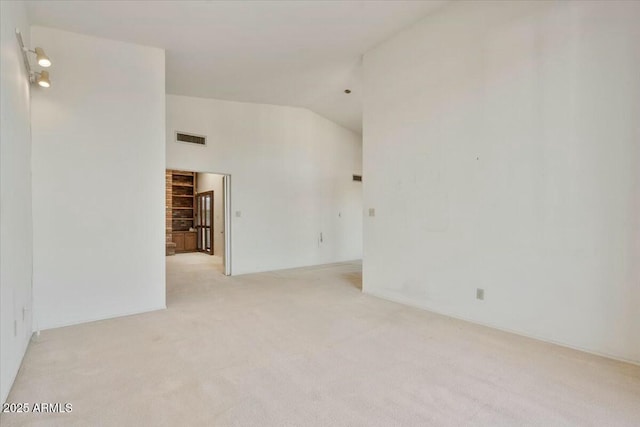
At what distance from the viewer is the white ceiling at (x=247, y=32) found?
332cm

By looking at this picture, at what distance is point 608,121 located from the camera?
256cm

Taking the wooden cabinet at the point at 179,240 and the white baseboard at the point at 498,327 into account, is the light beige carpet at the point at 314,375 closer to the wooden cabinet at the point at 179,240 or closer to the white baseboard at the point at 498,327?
the white baseboard at the point at 498,327

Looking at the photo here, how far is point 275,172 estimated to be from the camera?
6746 millimetres

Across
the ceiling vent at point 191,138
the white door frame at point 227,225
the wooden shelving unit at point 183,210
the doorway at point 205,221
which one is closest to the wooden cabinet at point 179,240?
the wooden shelving unit at point 183,210

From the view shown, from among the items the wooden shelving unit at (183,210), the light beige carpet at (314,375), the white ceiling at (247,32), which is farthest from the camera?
the wooden shelving unit at (183,210)

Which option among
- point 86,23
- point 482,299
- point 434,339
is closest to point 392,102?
point 482,299

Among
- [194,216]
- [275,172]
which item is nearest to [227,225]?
[275,172]

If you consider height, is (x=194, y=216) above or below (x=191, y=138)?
below

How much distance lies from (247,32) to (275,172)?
10.4ft

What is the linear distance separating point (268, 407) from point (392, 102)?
3.78 metres

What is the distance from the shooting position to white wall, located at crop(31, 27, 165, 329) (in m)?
3.39

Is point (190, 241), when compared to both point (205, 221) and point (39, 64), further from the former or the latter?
point (39, 64)

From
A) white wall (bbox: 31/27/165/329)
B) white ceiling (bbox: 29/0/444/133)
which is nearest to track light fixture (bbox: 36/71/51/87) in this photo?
white wall (bbox: 31/27/165/329)

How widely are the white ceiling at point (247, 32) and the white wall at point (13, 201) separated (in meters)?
0.74
